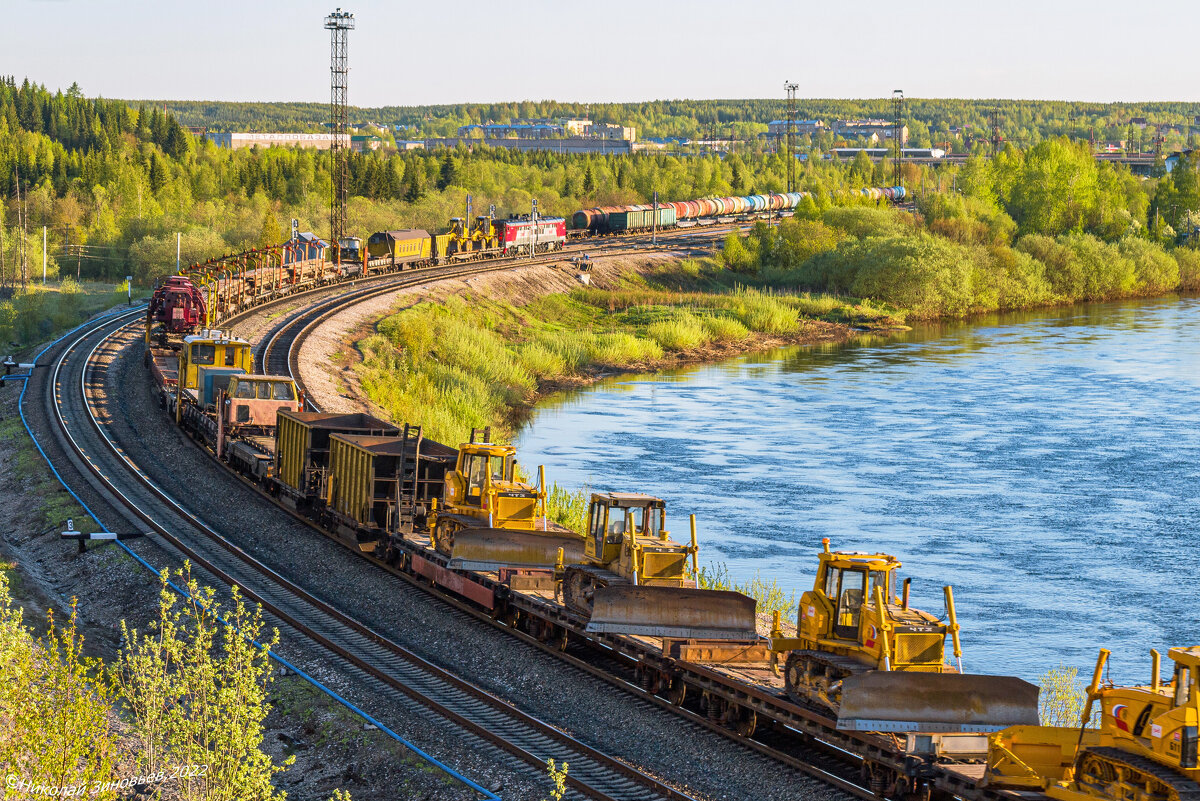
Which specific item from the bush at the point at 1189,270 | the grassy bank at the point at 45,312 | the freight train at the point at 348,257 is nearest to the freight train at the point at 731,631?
the freight train at the point at 348,257

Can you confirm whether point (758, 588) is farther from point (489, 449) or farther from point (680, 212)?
point (680, 212)

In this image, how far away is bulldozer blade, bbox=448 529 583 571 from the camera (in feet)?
84.3

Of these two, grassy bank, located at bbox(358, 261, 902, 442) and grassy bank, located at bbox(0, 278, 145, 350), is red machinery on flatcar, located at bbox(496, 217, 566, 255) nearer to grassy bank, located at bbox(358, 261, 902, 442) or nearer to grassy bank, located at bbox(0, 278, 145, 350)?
grassy bank, located at bbox(358, 261, 902, 442)

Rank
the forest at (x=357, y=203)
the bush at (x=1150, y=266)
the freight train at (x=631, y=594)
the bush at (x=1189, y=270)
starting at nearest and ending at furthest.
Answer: the freight train at (x=631, y=594), the forest at (x=357, y=203), the bush at (x=1150, y=266), the bush at (x=1189, y=270)

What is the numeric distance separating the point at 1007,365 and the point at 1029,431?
67.9 feet

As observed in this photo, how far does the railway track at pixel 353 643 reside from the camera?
19.1 m

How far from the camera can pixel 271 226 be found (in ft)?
353

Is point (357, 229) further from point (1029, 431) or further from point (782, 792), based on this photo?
point (782, 792)

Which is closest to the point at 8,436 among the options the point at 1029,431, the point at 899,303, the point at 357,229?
the point at 1029,431

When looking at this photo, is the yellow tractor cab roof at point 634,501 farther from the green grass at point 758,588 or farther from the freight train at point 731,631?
the green grass at point 758,588

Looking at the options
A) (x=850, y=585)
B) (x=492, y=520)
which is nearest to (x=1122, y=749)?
(x=850, y=585)

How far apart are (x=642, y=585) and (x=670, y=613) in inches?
42.5

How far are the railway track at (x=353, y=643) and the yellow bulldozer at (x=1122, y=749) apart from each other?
4513mm

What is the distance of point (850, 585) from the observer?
741 inches
